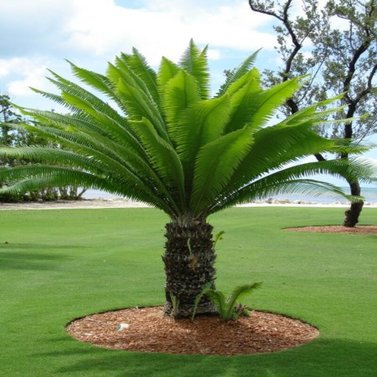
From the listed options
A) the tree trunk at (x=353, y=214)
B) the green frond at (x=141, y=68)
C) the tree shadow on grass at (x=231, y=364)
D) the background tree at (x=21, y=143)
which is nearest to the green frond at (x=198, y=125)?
the green frond at (x=141, y=68)

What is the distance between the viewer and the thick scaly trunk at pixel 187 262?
7688 mm

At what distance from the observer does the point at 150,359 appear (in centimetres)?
646

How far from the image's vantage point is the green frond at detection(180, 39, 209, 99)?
7883mm

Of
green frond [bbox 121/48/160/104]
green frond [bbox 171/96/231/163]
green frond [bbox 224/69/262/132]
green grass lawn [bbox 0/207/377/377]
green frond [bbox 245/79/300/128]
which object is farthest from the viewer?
green frond [bbox 121/48/160/104]

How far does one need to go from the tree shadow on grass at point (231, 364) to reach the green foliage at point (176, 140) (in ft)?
6.14

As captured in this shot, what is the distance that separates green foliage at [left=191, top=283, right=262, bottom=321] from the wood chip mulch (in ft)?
0.32

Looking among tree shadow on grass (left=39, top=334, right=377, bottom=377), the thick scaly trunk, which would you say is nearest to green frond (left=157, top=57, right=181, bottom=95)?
the thick scaly trunk

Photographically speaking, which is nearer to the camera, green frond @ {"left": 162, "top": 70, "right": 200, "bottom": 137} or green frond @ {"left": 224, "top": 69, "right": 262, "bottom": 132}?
green frond @ {"left": 162, "top": 70, "right": 200, "bottom": 137}

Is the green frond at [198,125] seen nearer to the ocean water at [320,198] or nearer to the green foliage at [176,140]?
the green foliage at [176,140]

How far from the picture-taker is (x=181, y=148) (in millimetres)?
7164

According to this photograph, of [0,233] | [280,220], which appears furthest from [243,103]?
[280,220]

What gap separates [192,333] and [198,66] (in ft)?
10.4

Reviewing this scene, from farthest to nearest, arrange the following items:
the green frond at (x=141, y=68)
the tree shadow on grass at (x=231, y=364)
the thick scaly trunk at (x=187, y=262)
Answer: the green frond at (x=141, y=68) < the thick scaly trunk at (x=187, y=262) < the tree shadow on grass at (x=231, y=364)

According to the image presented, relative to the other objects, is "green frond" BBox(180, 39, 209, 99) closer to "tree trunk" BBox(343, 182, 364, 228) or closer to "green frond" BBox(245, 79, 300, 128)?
"green frond" BBox(245, 79, 300, 128)
